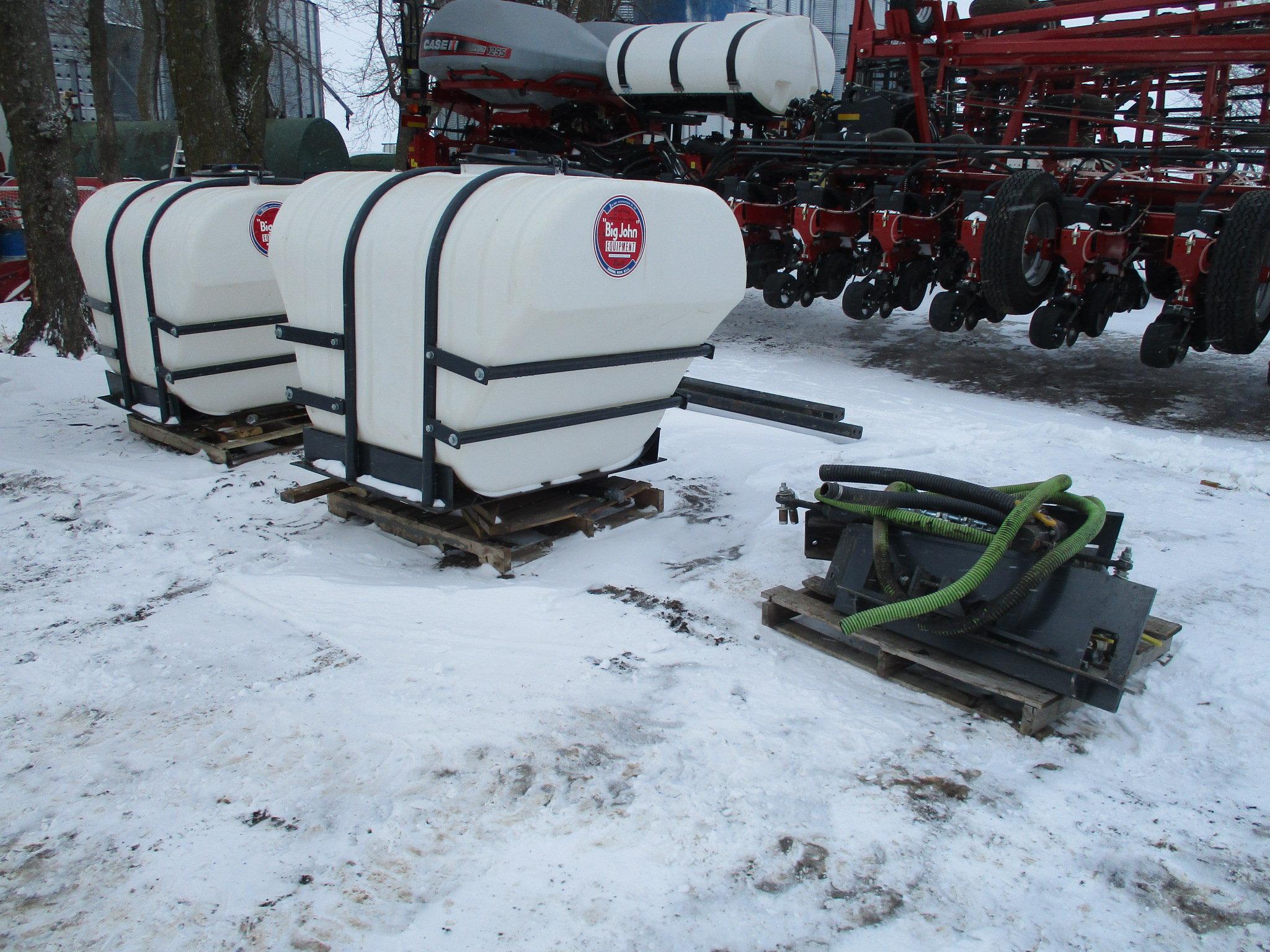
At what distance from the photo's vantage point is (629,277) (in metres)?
3.70

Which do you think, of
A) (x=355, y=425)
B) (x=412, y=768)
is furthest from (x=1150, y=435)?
(x=412, y=768)

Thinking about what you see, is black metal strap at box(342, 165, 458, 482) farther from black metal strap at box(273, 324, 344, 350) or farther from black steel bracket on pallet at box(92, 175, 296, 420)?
black steel bracket on pallet at box(92, 175, 296, 420)

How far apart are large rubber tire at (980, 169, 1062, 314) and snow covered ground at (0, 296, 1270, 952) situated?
2.46 meters

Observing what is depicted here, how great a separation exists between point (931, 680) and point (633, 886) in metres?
1.39

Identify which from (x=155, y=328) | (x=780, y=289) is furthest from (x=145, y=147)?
(x=155, y=328)

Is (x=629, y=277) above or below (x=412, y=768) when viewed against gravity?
above

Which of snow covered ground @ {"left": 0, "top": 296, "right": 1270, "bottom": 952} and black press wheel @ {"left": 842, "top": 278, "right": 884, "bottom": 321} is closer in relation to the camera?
snow covered ground @ {"left": 0, "top": 296, "right": 1270, "bottom": 952}

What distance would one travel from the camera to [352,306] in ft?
12.6

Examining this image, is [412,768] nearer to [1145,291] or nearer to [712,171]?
[1145,291]

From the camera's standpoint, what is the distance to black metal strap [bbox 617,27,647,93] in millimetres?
8906

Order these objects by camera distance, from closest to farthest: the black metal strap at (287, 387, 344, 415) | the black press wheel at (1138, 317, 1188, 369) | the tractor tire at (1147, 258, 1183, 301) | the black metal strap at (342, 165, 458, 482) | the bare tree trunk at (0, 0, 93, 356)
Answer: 1. the black metal strap at (342, 165, 458, 482)
2. the black metal strap at (287, 387, 344, 415)
3. the black press wheel at (1138, 317, 1188, 369)
4. the tractor tire at (1147, 258, 1183, 301)
5. the bare tree trunk at (0, 0, 93, 356)

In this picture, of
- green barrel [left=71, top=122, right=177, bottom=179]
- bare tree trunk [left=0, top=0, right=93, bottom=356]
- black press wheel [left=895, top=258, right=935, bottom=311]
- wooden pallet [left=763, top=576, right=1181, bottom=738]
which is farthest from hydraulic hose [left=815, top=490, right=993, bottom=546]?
green barrel [left=71, top=122, right=177, bottom=179]

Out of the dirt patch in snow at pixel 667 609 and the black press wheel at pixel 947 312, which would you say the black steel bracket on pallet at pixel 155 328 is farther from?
the black press wheel at pixel 947 312

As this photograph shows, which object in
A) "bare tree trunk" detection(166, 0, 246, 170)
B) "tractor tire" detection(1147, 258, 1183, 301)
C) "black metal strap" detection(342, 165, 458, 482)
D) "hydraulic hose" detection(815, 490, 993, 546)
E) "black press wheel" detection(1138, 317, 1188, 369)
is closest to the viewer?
"hydraulic hose" detection(815, 490, 993, 546)
